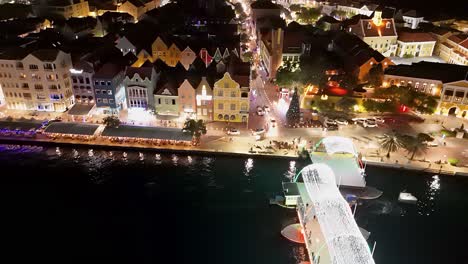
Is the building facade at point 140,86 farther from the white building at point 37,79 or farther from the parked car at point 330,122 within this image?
the parked car at point 330,122

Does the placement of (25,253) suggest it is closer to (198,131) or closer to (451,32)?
(198,131)

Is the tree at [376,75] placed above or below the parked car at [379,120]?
above

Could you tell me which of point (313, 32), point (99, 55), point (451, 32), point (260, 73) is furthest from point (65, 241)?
point (451, 32)

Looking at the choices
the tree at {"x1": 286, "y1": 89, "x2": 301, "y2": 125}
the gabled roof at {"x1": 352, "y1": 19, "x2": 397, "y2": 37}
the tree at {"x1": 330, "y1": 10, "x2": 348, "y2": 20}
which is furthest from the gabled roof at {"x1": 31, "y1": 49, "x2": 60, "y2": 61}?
the tree at {"x1": 330, "y1": 10, "x2": 348, "y2": 20}

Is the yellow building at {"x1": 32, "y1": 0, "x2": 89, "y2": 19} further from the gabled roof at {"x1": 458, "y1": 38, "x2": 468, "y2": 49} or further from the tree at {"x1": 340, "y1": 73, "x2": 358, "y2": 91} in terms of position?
the gabled roof at {"x1": 458, "y1": 38, "x2": 468, "y2": 49}

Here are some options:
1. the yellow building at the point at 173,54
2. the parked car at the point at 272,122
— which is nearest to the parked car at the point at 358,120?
the parked car at the point at 272,122

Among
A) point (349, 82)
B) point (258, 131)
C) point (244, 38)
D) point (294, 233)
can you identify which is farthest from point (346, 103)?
point (244, 38)
